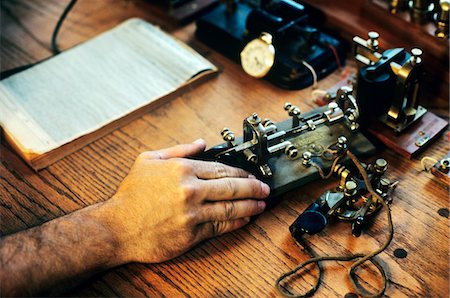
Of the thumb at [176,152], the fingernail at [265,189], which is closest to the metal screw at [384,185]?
the fingernail at [265,189]

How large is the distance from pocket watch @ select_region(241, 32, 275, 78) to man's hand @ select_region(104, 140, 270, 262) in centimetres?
48

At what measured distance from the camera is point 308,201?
144 centimetres

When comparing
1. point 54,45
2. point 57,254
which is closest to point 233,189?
point 57,254

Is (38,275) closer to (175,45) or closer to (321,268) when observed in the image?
(321,268)

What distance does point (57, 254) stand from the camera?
4.12 feet

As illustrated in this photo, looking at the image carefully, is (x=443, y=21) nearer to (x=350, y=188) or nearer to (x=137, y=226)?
(x=350, y=188)

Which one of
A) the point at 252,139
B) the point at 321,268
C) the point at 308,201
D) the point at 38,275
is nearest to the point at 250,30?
the point at 252,139

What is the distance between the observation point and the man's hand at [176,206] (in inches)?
50.5

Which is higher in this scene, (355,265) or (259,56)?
(259,56)

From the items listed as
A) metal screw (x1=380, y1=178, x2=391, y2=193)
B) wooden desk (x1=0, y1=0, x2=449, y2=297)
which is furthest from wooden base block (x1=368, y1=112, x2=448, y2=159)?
metal screw (x1=380, y1=178, x2=391, y2=193)

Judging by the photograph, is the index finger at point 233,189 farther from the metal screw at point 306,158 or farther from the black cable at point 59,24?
the black cable at point 59,24

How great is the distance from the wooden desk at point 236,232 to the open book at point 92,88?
4 centimetres

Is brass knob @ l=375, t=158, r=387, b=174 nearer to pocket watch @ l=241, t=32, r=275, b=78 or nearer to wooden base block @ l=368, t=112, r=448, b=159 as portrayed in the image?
wooden base block @ l=368, t=112, r=448, b=159

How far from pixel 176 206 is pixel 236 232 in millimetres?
195
